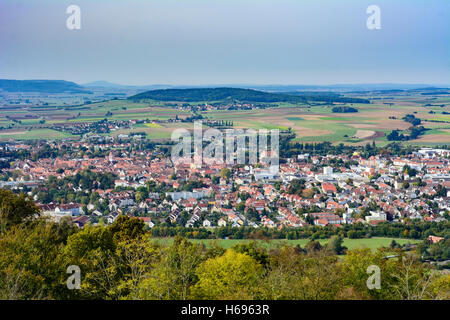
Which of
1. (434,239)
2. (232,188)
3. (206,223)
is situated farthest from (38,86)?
(434,239)

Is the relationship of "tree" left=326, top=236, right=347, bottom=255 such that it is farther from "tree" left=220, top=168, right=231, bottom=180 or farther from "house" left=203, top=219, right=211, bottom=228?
"tree" left=220, top=168, right=231, bottom=180

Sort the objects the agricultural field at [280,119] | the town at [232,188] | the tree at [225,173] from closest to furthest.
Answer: the town at [232,188] → the tree at [225,173] → the agricultural field at [280,119]

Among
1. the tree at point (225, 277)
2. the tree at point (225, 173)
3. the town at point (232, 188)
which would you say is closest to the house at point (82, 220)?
the town at point (232, 188)

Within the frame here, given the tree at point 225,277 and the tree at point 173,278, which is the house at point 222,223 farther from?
the tree at point 225,277

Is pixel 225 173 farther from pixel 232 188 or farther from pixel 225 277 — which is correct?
pixel 225 277

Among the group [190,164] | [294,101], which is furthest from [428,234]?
[294,101]

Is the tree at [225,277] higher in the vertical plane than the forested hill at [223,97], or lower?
lower

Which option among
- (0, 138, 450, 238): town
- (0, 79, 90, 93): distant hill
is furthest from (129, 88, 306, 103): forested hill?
(0, 138, 450, 238): town
